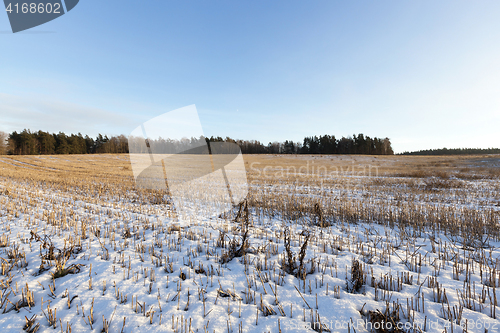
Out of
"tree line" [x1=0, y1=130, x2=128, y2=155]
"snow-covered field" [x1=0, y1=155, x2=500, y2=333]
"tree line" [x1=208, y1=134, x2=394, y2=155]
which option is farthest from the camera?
"tree line" [x1=208, y1=134, x2=394, y2=155]

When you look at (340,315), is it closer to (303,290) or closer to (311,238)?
(303,290)

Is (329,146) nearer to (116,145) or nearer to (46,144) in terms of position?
(116,145)

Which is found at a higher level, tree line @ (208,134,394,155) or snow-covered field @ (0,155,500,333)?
tree line @ (208,134,394,155)

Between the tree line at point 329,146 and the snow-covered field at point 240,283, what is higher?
the tree line at point 329,146

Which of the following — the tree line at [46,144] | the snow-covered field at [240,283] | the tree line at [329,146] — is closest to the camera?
the snow-covered field at [240,283]

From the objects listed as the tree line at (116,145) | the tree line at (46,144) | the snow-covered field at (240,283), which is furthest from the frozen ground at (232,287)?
the tree line at (46,144)

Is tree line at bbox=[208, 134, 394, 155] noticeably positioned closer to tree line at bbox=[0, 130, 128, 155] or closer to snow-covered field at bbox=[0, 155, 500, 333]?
tree line at bbox=[0, 130, 128, 155]

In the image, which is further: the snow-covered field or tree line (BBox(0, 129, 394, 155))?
tree line (BBox(0, 129, 394, 155))

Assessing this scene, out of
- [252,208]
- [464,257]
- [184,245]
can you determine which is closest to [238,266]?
[184,245]

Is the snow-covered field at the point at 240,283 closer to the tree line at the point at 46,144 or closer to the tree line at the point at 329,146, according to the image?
the tree line at the point at 329,146

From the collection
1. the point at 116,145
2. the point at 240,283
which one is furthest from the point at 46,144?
the point at 240,283

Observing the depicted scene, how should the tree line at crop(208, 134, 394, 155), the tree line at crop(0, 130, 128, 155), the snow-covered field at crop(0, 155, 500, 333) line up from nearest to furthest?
1. the snow-covered field at crop(0, 155, 500, 333)
2. the tree line at crop(0, 130, 128, 155)
3. the tree line at crop(208, 134, 394, 155)

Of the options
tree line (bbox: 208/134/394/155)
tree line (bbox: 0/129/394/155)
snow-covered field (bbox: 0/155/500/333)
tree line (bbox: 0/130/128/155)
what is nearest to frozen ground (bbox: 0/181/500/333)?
snow-covered field (bbox: 0/155/500/333)

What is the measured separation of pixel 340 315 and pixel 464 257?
10.7ft
